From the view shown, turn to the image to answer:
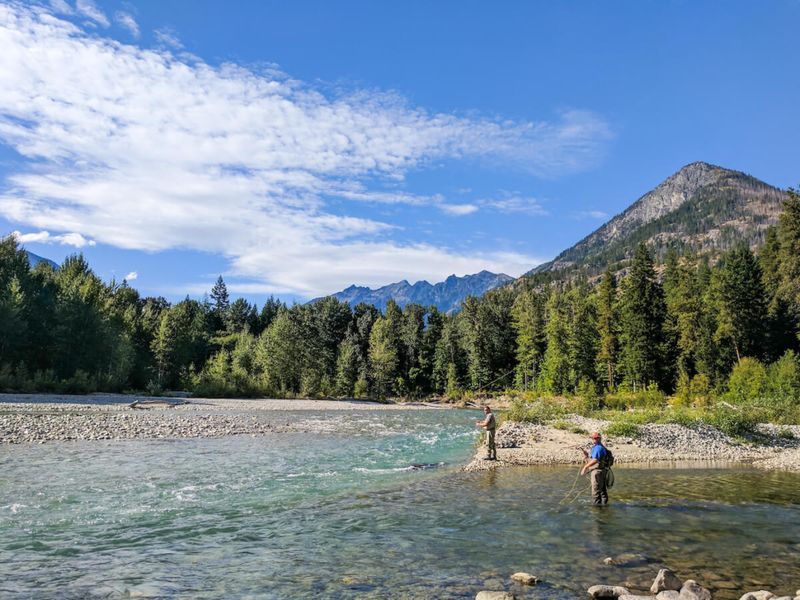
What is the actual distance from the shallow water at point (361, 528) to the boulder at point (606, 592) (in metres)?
0.32

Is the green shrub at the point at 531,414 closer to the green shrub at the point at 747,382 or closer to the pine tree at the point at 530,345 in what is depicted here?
the green shrub at the point at 747,382

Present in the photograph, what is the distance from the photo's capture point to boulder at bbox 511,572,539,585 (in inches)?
395

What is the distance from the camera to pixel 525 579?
10086mm

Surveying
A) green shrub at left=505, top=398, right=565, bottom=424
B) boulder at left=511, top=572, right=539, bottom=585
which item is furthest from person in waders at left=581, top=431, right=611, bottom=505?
green shrub at left=505, top=398, right=565, bottom=424

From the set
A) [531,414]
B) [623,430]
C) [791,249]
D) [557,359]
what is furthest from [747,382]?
[623,430]

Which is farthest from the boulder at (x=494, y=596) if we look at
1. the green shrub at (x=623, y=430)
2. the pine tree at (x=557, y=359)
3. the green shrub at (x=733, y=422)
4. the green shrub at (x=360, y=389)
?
the green shrub at (x=360, y=389)

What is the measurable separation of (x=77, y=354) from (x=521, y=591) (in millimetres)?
71820

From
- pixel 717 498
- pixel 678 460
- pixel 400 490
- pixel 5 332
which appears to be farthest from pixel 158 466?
pixel 5 332

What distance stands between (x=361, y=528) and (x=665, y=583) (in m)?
7.48

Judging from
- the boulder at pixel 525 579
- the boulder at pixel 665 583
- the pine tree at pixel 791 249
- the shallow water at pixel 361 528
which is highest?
the pine tree at pixel 791 249

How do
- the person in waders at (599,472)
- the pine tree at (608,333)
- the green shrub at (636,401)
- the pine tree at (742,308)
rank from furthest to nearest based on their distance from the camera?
the pine tree at (608,333) < the pine tree at (742,308) < the green shrub at (636,401) < the person in waders at (599,472)

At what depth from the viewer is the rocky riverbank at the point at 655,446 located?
2495 centimetres

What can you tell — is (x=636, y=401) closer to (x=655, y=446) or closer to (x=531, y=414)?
(x=531, y=414)

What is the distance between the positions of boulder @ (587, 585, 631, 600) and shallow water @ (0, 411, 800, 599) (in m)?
0.32
